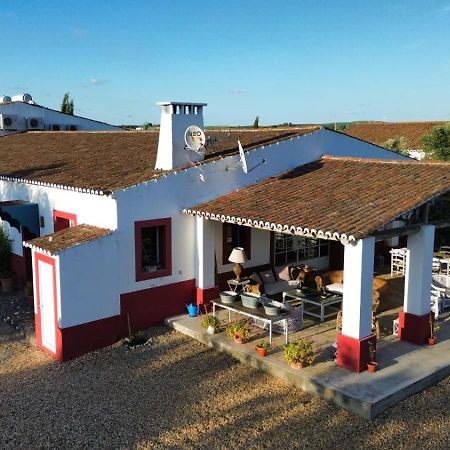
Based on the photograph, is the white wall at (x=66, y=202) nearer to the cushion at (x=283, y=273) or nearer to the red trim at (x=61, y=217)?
the red trim at (x=61, y=217)

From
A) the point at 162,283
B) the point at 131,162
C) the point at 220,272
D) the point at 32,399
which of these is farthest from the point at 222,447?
the point at 131,162

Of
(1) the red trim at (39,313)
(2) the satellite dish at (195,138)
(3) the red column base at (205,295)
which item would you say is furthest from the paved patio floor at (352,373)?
(2) the satellite dish at (195,138)

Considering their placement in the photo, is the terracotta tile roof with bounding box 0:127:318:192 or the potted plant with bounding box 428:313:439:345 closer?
the potted plant with bounding box 428:313:439:345

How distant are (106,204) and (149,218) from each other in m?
1.08

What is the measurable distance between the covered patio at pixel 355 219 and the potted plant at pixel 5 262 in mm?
6805

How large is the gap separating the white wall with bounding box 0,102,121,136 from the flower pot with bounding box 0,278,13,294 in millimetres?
14118

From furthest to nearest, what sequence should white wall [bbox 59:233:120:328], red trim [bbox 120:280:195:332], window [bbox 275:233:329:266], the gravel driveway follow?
1. window [bbox 275:233:329:266]
2. red trim [bbox 120:280:195:332]
3. white wall [bbox 59:233:120:328]
4. the gravel driveway

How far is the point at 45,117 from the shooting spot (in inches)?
1151

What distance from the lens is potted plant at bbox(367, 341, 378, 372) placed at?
9656 millimetres

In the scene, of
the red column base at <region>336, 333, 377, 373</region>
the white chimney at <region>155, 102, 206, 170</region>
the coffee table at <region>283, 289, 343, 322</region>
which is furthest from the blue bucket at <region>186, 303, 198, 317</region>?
the red column base at <region>336, 333, 377, 373</region>

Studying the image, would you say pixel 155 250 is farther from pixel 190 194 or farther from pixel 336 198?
pixel 336 198

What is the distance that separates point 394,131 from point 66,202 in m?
45.2

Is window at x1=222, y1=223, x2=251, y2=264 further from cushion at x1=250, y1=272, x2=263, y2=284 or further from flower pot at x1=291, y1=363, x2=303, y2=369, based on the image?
flower pot at x1=291, y1=363, x2=303, y2=369

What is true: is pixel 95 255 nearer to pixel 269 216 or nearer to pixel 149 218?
pixel 149 218
